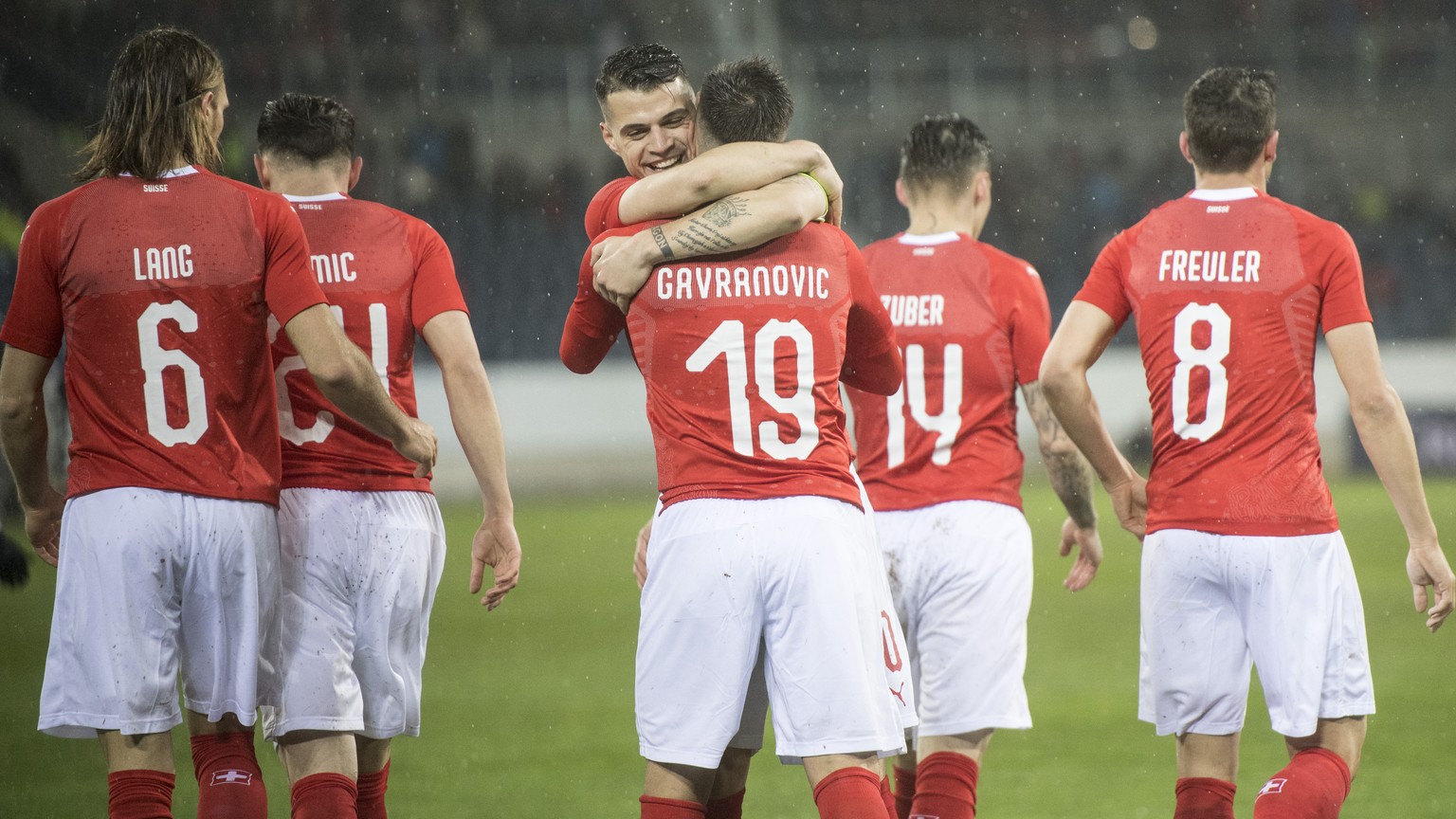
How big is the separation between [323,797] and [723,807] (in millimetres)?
973

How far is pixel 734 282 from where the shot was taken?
9.55ft

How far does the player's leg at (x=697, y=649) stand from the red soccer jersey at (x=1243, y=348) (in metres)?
1.25

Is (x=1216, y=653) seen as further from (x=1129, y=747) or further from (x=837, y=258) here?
(x=1129, y=747)

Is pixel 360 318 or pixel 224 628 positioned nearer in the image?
pixel 224 628

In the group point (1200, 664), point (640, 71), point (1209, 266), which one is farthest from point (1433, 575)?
point (640, 71)

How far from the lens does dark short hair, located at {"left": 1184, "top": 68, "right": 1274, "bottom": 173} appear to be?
353 centimetres

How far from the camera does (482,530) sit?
12.3 ft

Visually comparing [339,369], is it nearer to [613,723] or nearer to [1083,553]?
[1083,553]

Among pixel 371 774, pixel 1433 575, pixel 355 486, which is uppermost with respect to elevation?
pixel 355 486

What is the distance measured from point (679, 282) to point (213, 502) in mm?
1177

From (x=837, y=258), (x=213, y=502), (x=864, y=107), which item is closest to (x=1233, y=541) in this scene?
(x=837, y=258)

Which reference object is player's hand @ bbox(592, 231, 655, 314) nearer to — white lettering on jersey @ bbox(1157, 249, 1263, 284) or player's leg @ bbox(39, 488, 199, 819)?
player's leg @ bbox(39, 488, 199, 819)

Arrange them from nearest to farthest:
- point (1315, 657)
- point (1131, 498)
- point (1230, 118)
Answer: point (1315, 657) → point (1230, 118) → point (1131, 498)

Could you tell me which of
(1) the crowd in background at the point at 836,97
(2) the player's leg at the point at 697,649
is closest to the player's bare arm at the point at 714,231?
(2) the player's leg at the point at 697,649
